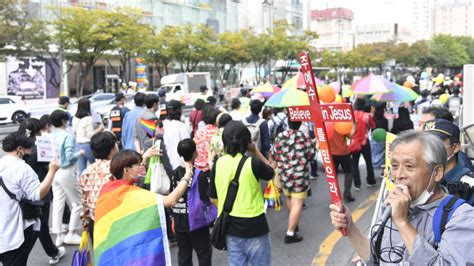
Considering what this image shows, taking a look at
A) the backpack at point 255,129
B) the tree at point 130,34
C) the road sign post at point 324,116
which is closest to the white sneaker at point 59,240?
the backpack at point 255,129

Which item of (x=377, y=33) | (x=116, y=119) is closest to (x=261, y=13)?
(x=116, y=119)

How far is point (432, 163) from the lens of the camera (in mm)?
2047

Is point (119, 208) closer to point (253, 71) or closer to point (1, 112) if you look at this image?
point (1, 112)

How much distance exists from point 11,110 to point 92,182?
19.7m

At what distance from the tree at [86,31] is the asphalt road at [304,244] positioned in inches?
901

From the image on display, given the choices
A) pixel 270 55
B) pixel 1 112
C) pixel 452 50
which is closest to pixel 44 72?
pixel 1 112

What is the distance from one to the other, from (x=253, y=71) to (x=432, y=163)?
161 feet

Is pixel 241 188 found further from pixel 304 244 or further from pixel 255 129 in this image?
pixel 255 129

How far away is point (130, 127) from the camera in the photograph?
7.70 m

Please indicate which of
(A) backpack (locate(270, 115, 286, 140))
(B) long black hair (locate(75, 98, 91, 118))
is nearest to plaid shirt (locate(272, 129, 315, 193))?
(A) backpack (locate(270, 115, 286, 140))

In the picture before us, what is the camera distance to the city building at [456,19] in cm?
16212

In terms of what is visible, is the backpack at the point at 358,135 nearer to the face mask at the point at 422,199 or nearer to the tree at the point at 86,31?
the face mask at the point at 422,199

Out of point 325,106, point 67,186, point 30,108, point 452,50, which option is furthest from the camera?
point 452,50

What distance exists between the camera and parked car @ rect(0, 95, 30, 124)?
2187 cm
